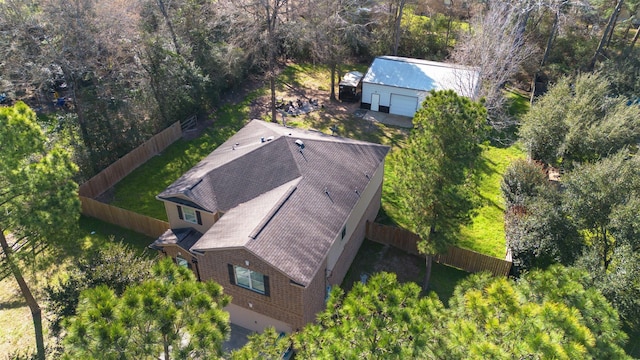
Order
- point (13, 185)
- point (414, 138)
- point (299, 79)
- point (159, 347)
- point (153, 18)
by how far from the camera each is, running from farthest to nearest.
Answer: point (299, 79), point (153, 18), point (414, 138), point (13, 185), point (159, 347)

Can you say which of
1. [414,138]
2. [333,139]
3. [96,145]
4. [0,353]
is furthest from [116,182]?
[414,138]

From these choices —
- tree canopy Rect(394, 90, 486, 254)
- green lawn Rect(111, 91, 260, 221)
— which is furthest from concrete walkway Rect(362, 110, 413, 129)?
tree canopy Rect(394, 90, 486, 254)

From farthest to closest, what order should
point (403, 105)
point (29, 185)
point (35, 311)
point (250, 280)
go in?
point (403, 105)
point (35, 311)
point (250, 280)
point (29, 185)

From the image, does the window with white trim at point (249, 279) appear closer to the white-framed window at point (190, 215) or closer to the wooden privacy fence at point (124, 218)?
the white-framed window at point (190, 215)

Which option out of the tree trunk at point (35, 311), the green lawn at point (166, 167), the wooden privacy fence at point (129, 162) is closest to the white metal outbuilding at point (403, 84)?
the green lawn at point (166, 167)

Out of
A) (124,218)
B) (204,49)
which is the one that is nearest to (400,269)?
(124,218)

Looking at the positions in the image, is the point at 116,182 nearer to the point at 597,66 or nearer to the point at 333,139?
the point at 333,139

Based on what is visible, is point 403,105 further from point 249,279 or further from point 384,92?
point 249,279
